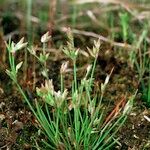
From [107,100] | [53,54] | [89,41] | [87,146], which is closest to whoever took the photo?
[87,146]

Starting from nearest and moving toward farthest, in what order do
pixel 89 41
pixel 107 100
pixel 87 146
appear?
pixel 87 146 < pixel 107 100 < pixel 89 41

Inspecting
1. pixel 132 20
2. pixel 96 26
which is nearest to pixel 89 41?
pixel 96 26

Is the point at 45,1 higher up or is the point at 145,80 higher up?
the point at 45,1

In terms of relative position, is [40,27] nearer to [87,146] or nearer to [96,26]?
[96,26]

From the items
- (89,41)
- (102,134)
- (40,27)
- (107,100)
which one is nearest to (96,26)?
(89,41)

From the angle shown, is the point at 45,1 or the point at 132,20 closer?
the point at 132,20

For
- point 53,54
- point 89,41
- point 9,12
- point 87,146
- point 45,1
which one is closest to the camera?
point 87,146

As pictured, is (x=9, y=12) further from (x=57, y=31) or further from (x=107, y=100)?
(x=107, y=100)

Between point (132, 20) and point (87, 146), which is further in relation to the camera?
point (132, 20)

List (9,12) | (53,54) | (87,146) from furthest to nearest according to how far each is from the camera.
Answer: (9,12) < (53,54) < (87,146)

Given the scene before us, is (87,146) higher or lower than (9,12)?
lower
